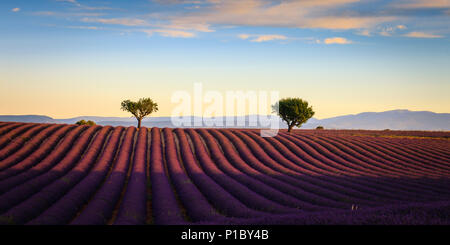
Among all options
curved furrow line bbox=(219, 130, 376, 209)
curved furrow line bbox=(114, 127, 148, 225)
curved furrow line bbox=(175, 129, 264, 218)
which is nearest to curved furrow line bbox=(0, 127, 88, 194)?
curved furrow line bbox=(114, 127, 148, 225)

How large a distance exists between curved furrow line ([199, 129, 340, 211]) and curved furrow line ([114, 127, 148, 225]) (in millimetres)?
A: 5684

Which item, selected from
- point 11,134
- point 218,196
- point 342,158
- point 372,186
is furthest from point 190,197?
point 11,134

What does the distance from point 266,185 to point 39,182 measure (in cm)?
1166

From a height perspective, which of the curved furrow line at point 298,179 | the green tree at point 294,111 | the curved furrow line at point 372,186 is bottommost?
the curved furrow line at point 372,186

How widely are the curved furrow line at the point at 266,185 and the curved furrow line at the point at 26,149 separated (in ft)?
46.3

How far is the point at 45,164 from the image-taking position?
2136 centimetres

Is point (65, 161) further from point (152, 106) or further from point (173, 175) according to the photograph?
point (152, 106)

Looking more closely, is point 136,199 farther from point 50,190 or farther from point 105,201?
point 50,190

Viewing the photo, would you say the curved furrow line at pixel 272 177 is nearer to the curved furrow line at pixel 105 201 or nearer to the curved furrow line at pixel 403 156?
the curved furrow line at pixel 105 201

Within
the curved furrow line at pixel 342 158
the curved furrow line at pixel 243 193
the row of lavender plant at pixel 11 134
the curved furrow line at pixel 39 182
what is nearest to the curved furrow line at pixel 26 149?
the row of lavender plant at pixel 11 134

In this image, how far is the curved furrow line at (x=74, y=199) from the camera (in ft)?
33.9

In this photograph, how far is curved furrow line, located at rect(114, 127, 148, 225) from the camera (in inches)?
411
